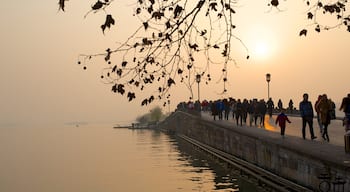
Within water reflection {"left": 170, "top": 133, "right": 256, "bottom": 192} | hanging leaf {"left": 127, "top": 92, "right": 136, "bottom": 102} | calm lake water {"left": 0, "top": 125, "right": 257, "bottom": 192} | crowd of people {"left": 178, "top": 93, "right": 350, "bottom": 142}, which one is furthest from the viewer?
calm lake water {"left": 0, "top": 125, "right": 257, "bottom": 192}

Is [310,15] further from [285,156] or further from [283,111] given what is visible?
[283,111]

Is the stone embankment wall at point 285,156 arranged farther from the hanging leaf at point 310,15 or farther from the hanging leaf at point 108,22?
the hanging leaf at point 108,22

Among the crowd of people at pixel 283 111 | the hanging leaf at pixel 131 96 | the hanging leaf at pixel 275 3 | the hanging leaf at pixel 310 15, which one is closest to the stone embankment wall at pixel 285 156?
the crowd of people at pixel 283 111

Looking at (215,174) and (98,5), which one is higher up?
(98,5)

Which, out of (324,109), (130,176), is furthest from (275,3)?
(130,176)

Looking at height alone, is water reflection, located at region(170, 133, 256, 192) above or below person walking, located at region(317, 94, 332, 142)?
below

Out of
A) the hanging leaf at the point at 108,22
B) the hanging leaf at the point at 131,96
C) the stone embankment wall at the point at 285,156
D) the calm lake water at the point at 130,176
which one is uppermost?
the hanging leaf at the point at 108,22

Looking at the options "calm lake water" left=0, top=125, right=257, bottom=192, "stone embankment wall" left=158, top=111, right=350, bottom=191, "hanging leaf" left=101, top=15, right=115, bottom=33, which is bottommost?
"calm lake water" left=0, top=125, right=257, bottom=192

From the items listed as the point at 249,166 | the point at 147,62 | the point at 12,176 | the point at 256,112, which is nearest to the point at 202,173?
the point at 256,112

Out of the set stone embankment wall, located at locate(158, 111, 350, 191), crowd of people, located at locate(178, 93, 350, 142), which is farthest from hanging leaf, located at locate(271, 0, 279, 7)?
stone embankment wall, located at locate(158, 111, 350, 191)

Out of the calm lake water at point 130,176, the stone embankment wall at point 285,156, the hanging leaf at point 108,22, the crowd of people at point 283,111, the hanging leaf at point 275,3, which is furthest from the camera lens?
the calm lake water at point 130,176

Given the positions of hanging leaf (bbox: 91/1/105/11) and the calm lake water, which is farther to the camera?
the calm lake water

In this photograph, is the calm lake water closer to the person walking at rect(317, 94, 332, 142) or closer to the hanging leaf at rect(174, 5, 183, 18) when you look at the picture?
the person walking at rect(317, 94, 332, 142)

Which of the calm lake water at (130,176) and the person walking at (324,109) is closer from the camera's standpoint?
the person walking at (324,109)
